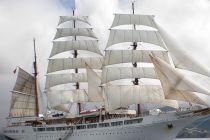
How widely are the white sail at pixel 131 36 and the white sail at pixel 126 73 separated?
4.21m

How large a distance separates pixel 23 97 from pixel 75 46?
14.1 m

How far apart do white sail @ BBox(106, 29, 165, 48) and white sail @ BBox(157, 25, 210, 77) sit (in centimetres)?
675

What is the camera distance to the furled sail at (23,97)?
9331cm

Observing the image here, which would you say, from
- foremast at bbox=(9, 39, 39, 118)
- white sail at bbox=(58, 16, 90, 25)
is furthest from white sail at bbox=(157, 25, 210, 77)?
foremast at bbox=(9, 39, 39, 118)

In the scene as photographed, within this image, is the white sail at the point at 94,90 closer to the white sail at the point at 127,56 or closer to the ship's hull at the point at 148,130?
the white sail at the point at 127,56

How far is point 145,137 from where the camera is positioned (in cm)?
7325

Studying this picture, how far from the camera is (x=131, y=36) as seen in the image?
262ft

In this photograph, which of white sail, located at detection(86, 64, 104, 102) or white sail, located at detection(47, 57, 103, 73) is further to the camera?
white sail, located at detection(47, 57, 103, 73)

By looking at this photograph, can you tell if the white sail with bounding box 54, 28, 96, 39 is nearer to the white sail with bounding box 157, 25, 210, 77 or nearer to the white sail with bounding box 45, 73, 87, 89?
the white sail with bounding box 45, 73, 87, 89

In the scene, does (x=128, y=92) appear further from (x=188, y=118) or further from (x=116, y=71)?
(x=188, y=118)

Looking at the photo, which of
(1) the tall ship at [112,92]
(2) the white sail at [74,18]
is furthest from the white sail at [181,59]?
(2) the white sail at [74,18]

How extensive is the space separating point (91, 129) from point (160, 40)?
18232mm

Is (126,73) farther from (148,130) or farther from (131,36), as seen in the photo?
(148,130)

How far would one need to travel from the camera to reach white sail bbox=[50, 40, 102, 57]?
91438mm
